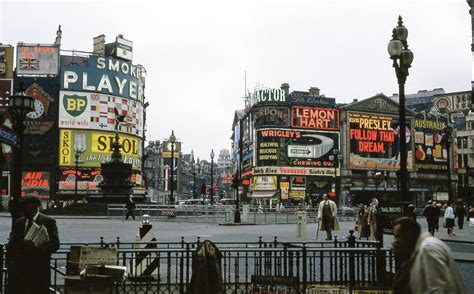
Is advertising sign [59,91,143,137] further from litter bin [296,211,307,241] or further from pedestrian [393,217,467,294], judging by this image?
pedestrian [393,217,467,294]

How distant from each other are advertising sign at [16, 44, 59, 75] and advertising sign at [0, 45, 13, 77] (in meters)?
1.10

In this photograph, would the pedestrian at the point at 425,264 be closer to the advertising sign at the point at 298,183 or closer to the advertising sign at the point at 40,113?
the advertising sign at the point at 40,113

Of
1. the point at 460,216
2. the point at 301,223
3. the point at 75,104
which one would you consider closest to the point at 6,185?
the point at 75,104

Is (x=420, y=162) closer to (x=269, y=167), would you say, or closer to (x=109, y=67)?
(x=269, y=167)

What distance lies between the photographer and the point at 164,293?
10.7 metres

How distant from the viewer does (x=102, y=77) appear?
267 feet

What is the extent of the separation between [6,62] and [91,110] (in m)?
12.9

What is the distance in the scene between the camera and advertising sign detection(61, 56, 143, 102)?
7950 cm

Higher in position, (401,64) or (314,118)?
(314,118)

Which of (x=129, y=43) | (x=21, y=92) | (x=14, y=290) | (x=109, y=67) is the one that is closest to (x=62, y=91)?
(x=109, y=67)

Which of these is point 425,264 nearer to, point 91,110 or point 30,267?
point 30,267

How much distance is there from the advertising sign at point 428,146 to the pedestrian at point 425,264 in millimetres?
95282

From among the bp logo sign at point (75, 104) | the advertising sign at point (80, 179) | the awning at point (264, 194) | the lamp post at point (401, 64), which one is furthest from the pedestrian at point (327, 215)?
the bp logo sign at point (75, 104)

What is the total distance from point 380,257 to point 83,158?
237 feet
